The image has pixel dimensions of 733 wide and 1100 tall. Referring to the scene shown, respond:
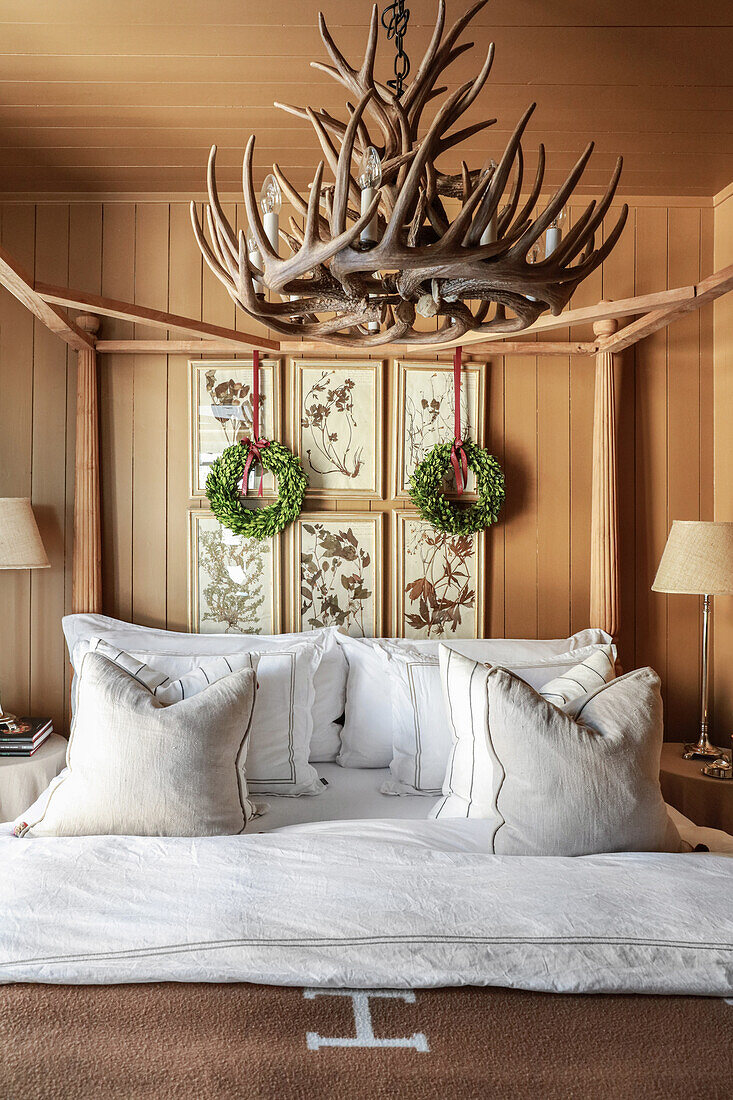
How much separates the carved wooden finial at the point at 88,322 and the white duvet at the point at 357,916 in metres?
1.87

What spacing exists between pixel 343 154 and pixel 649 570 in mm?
2263

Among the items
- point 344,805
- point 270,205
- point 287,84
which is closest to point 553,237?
point 270,205

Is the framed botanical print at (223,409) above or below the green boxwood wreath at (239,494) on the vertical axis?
above

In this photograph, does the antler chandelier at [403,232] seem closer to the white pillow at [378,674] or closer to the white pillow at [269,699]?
the white pillow at [269,699]

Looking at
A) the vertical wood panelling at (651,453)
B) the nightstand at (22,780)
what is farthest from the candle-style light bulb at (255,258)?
the vertical wood panelling at (651,453)

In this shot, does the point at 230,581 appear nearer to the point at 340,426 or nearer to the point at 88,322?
the point at 340,426

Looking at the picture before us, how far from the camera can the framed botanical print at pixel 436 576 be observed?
9.56 ft

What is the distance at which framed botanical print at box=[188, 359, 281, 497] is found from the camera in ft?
9.48

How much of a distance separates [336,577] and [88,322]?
4.38 feet

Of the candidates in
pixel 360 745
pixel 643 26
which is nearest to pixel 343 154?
pixel 643 26

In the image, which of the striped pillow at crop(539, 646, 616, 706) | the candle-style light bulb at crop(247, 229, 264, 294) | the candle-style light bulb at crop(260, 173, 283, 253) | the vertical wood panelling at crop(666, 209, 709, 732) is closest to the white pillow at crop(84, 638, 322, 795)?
the striped pillow at crop(539, 646, 616, 706)

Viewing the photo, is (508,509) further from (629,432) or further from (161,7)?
(161,7)

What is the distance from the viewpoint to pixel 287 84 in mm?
2156

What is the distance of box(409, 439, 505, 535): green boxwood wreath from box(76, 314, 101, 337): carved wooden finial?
1.33 m
